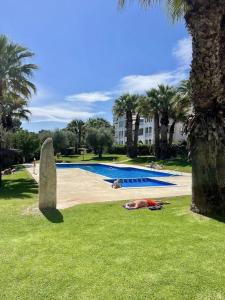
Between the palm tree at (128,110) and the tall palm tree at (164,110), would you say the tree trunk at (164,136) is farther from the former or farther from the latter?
the palm tree at (128,110)

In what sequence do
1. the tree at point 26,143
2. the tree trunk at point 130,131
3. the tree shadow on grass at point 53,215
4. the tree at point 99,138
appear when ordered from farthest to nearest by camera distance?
1. the tree at point 99,138
2. the tree trunk at point 130,131
3. the tree at point 26,143
4. the tree shadow on grass at point 53,215

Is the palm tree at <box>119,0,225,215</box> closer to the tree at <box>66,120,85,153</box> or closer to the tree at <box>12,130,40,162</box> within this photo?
the tree at <box>12,130,40,162</box>

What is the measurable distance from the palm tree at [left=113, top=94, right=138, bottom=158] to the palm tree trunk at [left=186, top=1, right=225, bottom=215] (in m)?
33.9

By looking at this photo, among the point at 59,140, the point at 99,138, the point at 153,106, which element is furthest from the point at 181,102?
the point at 59,140

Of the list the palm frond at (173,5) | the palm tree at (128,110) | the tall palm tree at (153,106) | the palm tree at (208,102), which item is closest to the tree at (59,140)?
the palm tree at (128,110)

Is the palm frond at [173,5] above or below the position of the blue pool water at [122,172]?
above

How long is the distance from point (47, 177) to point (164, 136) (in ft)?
95.8

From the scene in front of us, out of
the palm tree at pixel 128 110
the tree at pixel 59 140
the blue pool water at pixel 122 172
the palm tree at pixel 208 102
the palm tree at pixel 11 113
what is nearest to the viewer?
the palm tree at pixel 208 102

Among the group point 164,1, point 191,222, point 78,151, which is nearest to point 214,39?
point 164,1

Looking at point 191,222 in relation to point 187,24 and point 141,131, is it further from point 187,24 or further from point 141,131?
point 141,131

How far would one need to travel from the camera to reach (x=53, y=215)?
1005cm

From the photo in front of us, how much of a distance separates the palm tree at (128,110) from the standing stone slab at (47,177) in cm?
3320

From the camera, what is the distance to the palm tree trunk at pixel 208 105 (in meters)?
9.17

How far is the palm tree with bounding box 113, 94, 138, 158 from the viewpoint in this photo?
4409 centimetres
